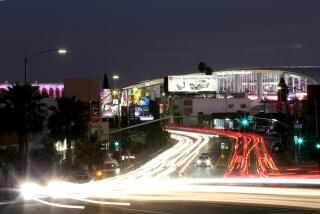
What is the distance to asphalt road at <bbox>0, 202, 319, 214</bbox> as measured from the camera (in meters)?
23.9

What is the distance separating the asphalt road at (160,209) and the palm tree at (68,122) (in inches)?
1537

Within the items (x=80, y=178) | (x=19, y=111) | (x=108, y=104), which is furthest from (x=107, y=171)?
(x=108, y=104)

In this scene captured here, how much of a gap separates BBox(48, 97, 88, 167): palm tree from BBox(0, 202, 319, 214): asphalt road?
1537 inches

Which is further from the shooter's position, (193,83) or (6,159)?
(193,83)

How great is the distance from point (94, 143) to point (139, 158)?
24.9 m

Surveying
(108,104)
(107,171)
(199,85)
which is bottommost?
(107,171)

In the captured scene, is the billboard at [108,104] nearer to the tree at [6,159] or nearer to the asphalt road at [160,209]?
the tree at [6,159]

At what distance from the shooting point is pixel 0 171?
53062 millimetres

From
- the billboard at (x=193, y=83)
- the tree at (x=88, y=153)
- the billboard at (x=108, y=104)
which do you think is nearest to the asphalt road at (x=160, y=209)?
the tree at (x=88, y=153)

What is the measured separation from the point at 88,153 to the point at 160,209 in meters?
47.9

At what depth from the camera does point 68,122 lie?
225ft

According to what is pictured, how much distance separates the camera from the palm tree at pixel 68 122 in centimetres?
6738

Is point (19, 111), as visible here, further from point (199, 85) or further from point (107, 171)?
point (199, 85)

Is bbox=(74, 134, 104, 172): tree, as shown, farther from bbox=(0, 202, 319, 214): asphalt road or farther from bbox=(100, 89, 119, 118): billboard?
bbox=(100, 89, 119, 118): billboard
